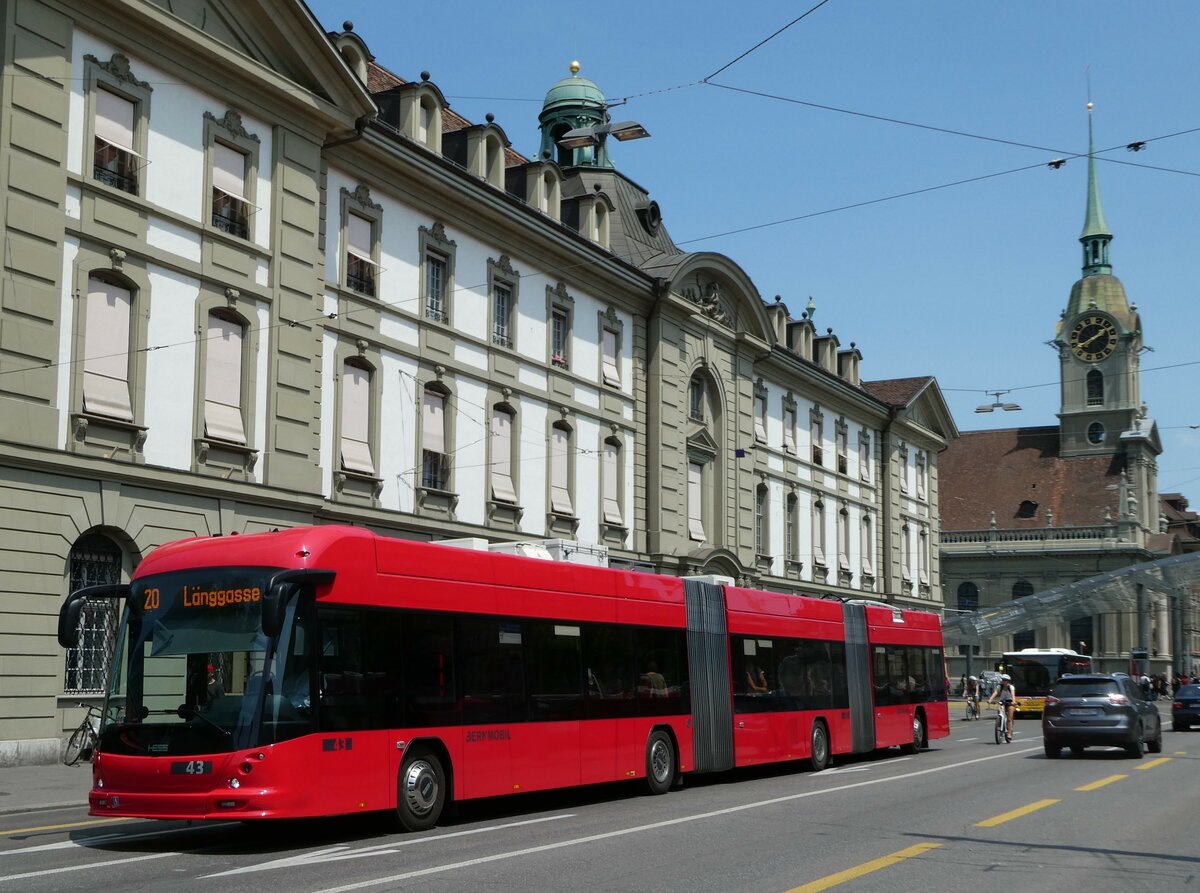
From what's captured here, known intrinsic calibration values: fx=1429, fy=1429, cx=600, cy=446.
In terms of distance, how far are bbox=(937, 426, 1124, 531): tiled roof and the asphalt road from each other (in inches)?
3433

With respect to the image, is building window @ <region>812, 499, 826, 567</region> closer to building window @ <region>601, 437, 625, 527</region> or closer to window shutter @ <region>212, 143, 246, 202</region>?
building window @ <region>601, 437, 625, 527</region>

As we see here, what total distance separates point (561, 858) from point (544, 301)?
24.1 m

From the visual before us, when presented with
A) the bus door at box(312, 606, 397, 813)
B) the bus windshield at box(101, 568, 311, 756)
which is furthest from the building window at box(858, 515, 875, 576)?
the bus windshield at box(101, 568, 311, 756)

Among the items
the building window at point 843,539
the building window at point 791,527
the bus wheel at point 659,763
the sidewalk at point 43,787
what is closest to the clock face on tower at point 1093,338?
the building window at point 843,539

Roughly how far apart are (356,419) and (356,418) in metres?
0.02

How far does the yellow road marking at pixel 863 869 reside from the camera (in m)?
10.5

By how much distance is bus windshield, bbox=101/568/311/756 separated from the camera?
12.8 m

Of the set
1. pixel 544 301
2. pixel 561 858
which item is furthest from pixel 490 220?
pixel 561 858

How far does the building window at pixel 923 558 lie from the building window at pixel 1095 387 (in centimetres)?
4795

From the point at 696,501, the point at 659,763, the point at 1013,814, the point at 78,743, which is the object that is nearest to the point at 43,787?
the point at 78,743

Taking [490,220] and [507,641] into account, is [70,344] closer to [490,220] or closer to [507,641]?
[507,641]

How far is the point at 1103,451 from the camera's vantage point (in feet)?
349

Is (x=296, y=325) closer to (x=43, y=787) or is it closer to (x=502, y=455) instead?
(x=502, y=455)

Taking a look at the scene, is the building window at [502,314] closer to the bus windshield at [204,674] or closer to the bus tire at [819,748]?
the bus tire at [819,748]
